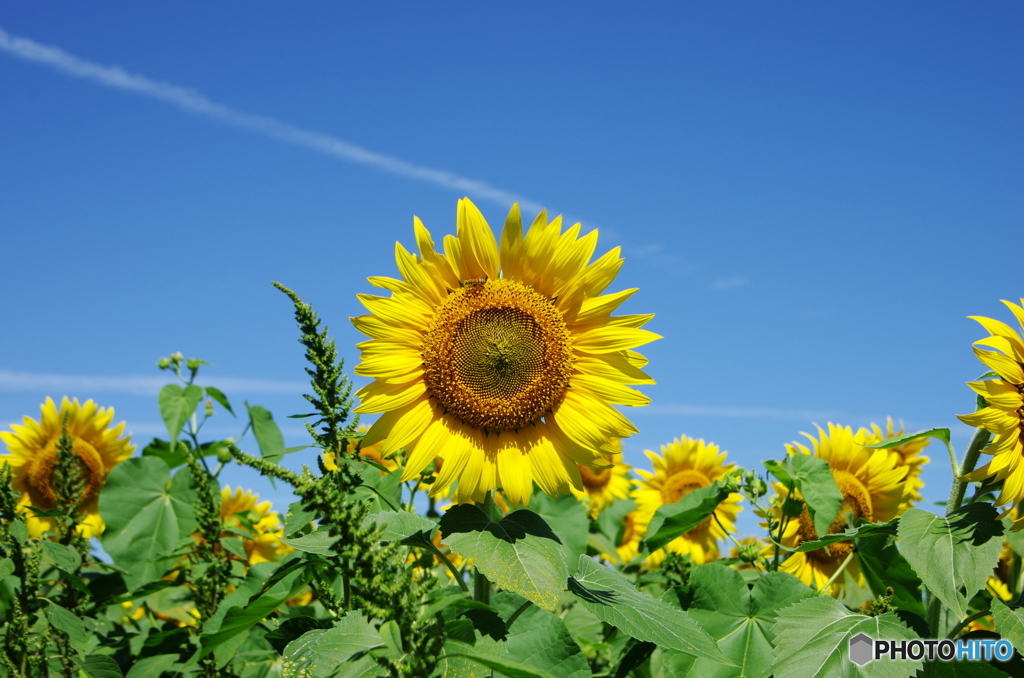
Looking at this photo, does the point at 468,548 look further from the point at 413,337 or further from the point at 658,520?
the point at 658,520

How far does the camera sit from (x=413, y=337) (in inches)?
132

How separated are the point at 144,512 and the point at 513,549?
140 inches

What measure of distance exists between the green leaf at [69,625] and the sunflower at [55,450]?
3.23 m

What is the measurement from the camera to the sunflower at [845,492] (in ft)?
17.5

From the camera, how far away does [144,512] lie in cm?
534

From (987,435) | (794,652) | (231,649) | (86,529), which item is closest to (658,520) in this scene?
→ (794,652)

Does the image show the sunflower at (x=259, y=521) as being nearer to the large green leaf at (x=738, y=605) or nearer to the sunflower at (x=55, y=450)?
the sunflower at (x=55, y=450)

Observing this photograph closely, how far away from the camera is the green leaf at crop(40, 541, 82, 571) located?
3658 mm

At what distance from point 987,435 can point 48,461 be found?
6273 mm

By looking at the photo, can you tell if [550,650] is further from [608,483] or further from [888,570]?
[608,483]

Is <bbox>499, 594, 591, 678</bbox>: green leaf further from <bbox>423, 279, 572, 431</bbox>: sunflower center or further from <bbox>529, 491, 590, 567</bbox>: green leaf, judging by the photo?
<bbox>529, 491, 590, 567</bbox>: green leaf

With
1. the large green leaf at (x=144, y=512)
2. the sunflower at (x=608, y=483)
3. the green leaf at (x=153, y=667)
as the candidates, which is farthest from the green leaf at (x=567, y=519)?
the sunflower at (x=608, y=483)

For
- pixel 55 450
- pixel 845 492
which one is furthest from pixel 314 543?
pixel 55 450

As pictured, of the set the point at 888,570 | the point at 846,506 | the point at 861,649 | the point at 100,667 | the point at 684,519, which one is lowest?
the point at 100,667
